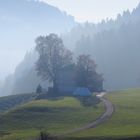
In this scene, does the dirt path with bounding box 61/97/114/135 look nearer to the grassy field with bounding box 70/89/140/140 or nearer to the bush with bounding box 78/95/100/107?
the grassy field with bounding box 70/89/140/140

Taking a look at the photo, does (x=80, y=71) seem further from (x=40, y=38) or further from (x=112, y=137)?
(x=112, y=137)

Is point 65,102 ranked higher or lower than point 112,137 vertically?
higher

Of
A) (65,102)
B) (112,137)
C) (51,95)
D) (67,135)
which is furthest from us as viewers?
(51,95)

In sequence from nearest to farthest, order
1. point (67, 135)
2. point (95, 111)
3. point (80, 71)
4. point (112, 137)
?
point (112, 137), point (67, 135), point (95, 111), point (80, 71)

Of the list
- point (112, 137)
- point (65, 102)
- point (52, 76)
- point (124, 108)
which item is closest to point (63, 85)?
point (52, 76)

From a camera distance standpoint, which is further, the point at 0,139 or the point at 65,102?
the point at 65,102

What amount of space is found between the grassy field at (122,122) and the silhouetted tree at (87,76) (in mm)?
20914

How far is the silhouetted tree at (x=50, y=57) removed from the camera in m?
140

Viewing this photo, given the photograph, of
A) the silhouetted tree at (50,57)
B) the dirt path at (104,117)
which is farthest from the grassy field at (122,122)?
the silhouetted tree at (50,57)

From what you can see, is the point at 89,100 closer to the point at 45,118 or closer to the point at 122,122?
the point at 45,118

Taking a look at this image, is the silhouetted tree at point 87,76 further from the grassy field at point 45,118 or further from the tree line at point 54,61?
the grassy field at point 45,118

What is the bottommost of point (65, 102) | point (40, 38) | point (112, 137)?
point (112, 137)

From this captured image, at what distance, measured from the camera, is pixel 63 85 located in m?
141

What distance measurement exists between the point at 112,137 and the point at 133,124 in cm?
1198
